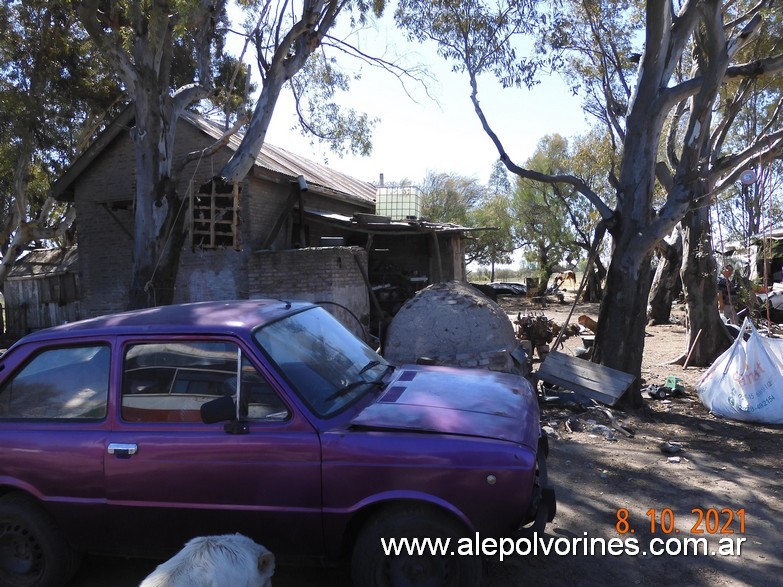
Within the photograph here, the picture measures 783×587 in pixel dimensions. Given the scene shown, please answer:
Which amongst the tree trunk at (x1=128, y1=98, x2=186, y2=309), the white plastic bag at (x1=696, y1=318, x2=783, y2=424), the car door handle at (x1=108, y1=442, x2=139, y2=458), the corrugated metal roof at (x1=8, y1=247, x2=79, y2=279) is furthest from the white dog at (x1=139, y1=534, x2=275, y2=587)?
the corrugated metal roof at (x1=8, y1=247, x2=79, y2=279)

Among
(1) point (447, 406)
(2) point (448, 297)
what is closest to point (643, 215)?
(2) point (448, 297)

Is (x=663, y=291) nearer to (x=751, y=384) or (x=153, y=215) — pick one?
(x=751, y=384)

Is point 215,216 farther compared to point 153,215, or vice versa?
point 153,215

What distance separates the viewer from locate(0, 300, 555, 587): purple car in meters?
3.08

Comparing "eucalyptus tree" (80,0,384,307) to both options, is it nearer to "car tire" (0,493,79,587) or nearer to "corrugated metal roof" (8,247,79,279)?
"car tire" (0,493,79,587)

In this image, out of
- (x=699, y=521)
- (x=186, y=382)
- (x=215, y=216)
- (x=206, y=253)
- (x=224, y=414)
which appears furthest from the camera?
(x=206, y=253)

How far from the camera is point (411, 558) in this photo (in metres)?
3.11

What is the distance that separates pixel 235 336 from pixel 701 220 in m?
11.3

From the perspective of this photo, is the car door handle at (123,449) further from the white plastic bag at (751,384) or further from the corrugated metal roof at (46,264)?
the corrugated metal roof at (46,264)

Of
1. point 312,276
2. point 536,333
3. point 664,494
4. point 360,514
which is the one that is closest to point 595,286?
point 536,333

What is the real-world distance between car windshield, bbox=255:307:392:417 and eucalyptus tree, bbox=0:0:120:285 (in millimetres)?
10110

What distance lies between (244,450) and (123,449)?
2.40 feet

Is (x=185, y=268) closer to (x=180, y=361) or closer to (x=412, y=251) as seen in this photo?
(x=412, y=251)

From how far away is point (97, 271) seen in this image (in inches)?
573
